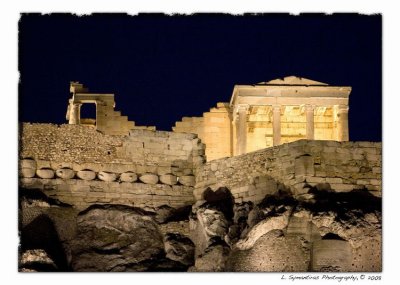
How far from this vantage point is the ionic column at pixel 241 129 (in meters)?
40.5

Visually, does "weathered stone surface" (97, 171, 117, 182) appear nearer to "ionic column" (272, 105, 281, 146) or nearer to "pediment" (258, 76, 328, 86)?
"ionic column" (272, 105, 281, 146)

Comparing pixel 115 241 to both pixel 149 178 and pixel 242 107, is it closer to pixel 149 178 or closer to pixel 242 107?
pixel 149 178

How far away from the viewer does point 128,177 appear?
Answer: 103 feet

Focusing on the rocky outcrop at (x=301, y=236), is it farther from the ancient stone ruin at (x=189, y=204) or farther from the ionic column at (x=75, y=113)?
the ionic column at (x=75, y=113)

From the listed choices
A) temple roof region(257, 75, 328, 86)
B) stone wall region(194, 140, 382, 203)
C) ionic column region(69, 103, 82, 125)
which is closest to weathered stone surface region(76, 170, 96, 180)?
stone wall region(194, 140, 382, 203)

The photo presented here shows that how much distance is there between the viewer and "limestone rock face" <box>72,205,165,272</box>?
28938 millimetres

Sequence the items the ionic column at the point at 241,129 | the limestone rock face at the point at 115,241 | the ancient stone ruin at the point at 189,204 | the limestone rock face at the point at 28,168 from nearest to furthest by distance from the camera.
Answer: the ancient stone ruin at the point at 189,204 < the limestone rock face at the point at 115,241 < the limestone rock face at the point at 28,168 < the ionic column at the point at 241,129

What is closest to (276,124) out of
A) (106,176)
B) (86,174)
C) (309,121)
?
(309,121)

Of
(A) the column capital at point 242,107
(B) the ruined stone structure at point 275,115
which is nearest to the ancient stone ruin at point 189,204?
(A) the column capital at point 242,107

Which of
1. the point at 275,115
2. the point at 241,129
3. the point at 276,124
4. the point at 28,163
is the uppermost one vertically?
the point at 275,115

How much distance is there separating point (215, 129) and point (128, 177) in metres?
10.7

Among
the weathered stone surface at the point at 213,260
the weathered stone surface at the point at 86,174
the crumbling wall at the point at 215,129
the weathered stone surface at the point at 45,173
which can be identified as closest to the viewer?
the weathered stone surface at the point at 213,260

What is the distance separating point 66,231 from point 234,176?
4.63 meters

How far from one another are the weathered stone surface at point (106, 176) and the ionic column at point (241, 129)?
32.1 feet
